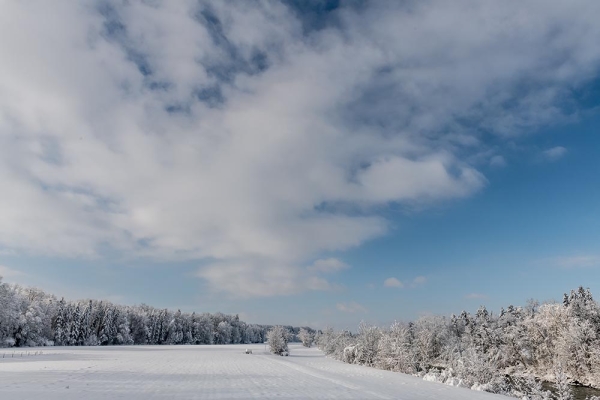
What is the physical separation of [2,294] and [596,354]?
9231 centimetres

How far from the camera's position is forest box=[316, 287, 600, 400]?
1275 inches

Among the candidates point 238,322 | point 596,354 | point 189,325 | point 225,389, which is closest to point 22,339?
point 189,325

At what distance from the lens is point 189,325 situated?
483 ft

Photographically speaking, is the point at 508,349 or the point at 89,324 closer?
the point at 508,349

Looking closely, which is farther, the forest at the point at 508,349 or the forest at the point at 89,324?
the forest at the point at 89,324

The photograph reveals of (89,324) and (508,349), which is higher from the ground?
(89,324)

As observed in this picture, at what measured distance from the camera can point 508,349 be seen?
6200cm

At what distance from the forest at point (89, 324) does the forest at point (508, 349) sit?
66400mm

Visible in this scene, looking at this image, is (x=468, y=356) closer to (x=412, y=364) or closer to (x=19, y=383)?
(x=412, y=364)

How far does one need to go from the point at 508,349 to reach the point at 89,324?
343 ft

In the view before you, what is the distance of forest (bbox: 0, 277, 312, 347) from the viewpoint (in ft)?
250

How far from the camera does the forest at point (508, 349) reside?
32375mm

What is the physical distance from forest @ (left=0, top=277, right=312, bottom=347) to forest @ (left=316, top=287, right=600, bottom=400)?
2614 inches

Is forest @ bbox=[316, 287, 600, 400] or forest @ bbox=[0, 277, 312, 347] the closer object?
forest @ bbox=[316, 287, 600, 400]
